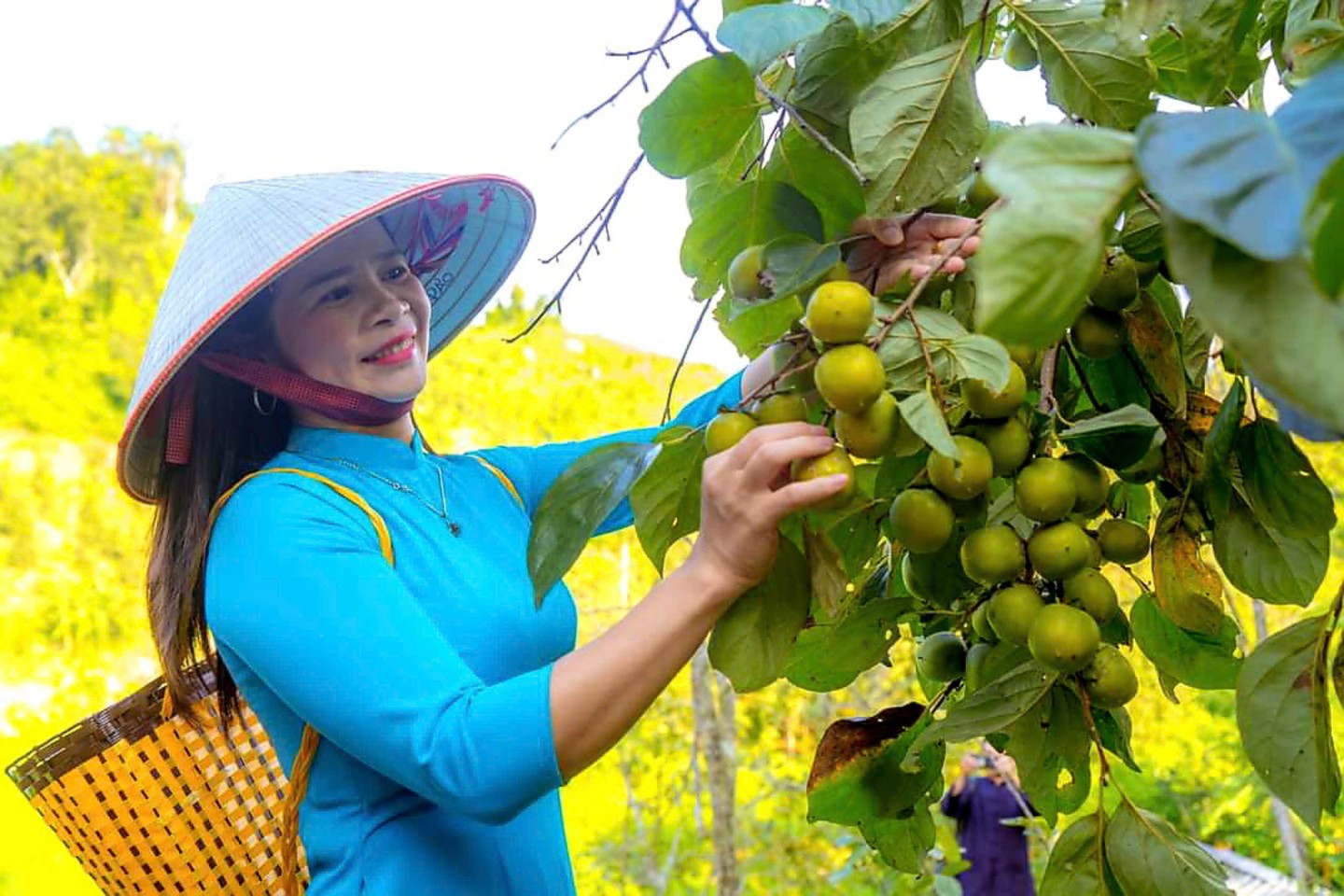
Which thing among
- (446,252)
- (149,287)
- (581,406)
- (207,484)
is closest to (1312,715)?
(207,484)

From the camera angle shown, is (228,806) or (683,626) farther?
(228,806)

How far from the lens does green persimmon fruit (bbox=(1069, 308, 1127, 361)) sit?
0.69m

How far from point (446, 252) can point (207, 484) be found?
0.39 m

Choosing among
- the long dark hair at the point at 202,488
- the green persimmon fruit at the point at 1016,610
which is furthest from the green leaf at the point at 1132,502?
the long dark hair at the point at 202,488

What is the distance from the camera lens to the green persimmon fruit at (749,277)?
2.23 ft

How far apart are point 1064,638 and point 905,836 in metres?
0.29

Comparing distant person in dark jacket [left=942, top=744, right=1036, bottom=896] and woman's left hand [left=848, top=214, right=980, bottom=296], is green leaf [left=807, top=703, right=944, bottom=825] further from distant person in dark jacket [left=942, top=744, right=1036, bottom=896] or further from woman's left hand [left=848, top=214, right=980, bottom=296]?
distant person in dark jacket [left=942, top=744, right=1036, bottom=896]

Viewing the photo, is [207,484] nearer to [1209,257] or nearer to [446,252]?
[446,252]

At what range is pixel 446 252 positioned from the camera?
4.79 feet

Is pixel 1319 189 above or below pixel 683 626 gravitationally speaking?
above

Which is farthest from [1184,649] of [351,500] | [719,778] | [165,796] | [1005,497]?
[719,778]

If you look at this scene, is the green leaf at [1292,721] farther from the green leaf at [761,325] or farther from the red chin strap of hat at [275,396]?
the red chin strap of hat at [275,396]

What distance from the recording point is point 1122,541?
707 millimetres

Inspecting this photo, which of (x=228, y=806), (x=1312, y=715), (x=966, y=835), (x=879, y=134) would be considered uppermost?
(x=879, y=134)
